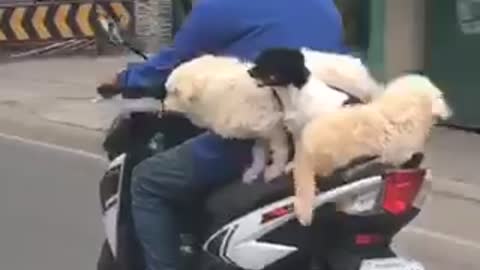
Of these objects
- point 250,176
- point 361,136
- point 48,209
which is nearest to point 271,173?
point 250,176

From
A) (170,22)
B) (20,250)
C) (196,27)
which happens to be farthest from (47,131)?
(196,27)

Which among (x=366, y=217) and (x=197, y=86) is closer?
(x=366, y=217)

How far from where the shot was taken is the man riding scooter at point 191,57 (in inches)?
200

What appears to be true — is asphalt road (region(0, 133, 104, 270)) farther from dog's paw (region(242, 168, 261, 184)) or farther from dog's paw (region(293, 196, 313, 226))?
dog's paw (region(293, 196, 313, 226))

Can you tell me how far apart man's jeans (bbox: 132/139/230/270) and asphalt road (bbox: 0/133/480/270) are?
2508 mm

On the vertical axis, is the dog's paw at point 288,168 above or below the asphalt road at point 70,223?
Answer: above

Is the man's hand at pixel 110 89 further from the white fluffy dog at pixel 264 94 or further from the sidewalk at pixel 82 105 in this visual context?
the white fluffy dog at pixel 264 94

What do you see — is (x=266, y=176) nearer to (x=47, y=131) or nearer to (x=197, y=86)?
(x=197, y=86)

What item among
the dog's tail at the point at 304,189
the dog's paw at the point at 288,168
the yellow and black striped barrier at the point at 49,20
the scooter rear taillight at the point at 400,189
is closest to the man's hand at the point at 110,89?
the dog's paw at the point at 288,168

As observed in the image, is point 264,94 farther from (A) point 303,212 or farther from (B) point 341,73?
(A) point 303,212

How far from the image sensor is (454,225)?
27.6ft

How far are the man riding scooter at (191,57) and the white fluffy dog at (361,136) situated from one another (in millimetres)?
406

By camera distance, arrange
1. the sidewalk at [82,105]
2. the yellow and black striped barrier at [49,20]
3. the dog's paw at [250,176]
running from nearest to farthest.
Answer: the dog's paw at [250,176]
the sidewalk at [82,105]
the yellow and black striped barrier at [49,20]

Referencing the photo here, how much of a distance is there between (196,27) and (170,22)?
1286 cm
